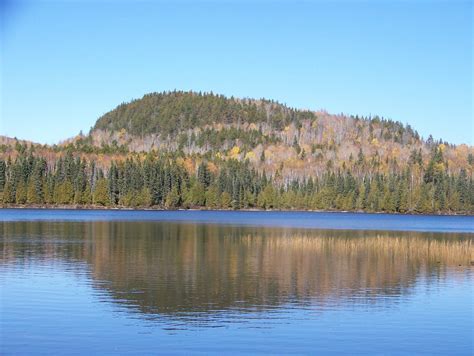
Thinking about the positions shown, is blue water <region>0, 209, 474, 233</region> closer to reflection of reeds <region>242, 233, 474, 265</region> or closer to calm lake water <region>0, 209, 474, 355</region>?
reflection of reeds <region>242, 233, 474, 265</region>

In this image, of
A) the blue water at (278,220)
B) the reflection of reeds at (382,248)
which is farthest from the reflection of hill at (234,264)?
the blue water at (278,220)

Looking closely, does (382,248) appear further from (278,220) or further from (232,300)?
(278,220)

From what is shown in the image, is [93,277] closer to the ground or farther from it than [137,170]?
closer to the ground

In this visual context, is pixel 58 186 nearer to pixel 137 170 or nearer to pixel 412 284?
pixel 137 170

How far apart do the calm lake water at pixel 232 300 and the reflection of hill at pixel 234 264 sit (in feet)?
0.38

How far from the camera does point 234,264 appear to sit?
49062 millimetres

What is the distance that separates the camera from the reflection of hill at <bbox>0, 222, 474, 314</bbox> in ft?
118

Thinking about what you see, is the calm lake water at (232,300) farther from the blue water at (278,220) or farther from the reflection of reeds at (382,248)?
the blue water at (278,220)

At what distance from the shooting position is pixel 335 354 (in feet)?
81.0

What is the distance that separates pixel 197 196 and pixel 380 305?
16359cm

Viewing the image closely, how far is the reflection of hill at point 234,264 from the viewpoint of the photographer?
35906 millimetres

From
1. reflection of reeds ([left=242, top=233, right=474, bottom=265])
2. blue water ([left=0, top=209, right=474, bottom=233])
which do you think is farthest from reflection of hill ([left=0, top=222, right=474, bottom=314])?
blue water ([left=0, top=209, right=474, bottom=233])

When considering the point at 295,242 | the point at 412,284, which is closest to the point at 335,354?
the point at 412,284

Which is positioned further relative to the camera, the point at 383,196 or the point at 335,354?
the point at 383,196
